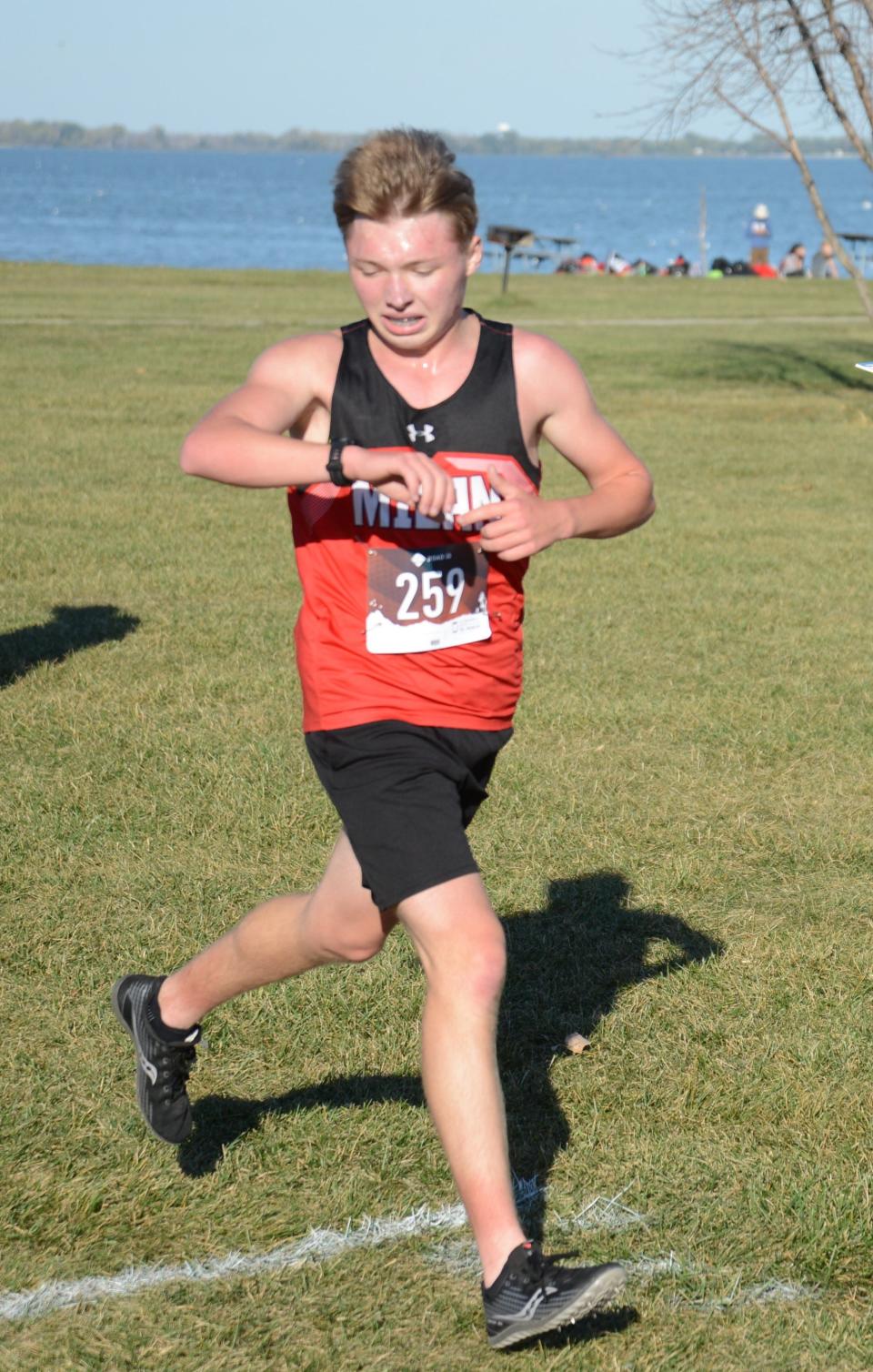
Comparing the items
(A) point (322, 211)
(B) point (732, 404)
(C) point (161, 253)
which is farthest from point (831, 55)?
(A) point (322, 211)

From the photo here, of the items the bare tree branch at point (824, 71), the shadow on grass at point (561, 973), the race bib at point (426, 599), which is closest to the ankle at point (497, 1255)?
the shadow on grass at point (561, 973)

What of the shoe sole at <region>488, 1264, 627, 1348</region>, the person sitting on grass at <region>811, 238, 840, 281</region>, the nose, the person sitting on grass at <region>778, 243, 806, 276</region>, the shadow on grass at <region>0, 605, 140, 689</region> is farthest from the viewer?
the person sitting on grass at <region>778, 243, 806, 276</region>

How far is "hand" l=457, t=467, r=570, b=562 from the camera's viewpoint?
120 inches

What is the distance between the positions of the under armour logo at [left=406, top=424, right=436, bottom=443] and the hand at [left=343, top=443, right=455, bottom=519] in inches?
14.1

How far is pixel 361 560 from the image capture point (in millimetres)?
3445

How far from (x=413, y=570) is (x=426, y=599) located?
65 millimetres

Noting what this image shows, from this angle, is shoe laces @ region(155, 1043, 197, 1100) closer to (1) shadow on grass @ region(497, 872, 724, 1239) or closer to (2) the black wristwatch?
(1) shadow on grass @ region(497, 872, 724, 1239)

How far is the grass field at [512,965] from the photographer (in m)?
3.32

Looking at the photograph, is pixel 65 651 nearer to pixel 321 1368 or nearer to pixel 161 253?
pixel 321 1368

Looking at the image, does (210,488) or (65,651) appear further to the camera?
(210,488)

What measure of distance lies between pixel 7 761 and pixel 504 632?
369cm

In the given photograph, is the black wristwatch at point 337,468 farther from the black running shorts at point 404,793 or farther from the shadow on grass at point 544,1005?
the shadow on grass at point 544,1005

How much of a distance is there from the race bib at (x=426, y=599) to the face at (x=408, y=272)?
1.38ft

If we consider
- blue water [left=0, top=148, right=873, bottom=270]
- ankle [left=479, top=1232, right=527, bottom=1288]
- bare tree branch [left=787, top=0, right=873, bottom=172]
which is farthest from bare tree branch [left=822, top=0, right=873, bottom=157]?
blue water [left=0, top=148, right=873, bottom=270]
